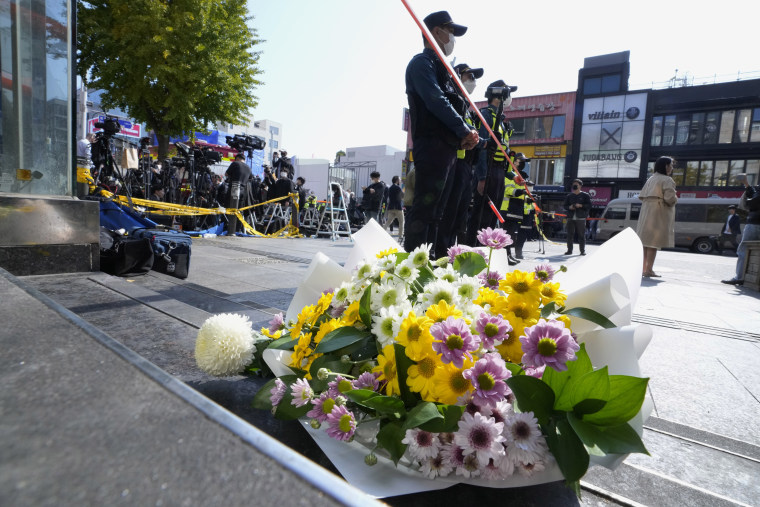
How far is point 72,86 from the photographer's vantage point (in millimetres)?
3355

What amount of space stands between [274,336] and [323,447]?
516 mm

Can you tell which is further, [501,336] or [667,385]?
[667,385]

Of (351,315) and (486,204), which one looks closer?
(351,315)

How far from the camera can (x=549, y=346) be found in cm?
88

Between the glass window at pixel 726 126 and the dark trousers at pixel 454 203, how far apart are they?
→ 3293 cm

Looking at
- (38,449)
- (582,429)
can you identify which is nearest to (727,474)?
(582,429)

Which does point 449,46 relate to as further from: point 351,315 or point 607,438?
point 607,438

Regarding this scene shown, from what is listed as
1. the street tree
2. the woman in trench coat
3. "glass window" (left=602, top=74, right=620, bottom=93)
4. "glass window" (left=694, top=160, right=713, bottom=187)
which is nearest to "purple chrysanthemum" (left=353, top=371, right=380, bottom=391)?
the woman in trench coat

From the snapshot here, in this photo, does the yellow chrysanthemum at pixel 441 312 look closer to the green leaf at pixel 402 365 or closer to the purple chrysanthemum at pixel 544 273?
the green leaf at pixel 402 365

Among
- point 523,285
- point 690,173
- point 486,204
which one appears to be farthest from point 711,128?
point 523,285

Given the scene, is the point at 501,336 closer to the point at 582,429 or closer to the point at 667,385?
the point at 582,429

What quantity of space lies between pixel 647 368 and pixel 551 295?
1493 mm

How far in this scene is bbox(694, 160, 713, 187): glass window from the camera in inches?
1122

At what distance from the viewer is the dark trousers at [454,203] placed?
4.05 meters
